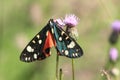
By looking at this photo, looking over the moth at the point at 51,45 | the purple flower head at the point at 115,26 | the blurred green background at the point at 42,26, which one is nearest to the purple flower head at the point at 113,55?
the purple flower head at the point at 115,26

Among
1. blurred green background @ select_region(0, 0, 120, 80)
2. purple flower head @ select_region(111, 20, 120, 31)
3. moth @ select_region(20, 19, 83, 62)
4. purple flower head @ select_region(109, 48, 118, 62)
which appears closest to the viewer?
moth @ select_region(20, 19, 83, 62)

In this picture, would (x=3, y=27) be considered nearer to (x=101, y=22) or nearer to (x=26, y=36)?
(x=26, y=36)

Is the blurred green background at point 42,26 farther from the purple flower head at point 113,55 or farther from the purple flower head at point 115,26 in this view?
the purple flower head at point 113,55

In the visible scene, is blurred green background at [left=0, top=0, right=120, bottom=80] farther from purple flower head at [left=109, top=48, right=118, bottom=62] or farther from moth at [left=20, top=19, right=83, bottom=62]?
moth at [left=20, top=19, right=83, bottom=62]

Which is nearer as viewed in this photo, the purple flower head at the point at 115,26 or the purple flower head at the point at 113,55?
the purple flower head at the point at 113,55

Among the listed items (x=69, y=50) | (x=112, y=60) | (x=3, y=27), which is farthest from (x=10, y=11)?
(x=69, y=50)

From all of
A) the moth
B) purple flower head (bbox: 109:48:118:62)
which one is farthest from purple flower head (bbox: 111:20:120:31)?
the moth

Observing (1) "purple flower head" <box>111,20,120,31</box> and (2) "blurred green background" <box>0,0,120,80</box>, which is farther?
(2) "blurred green background" <box>0,0,120,80</box>
